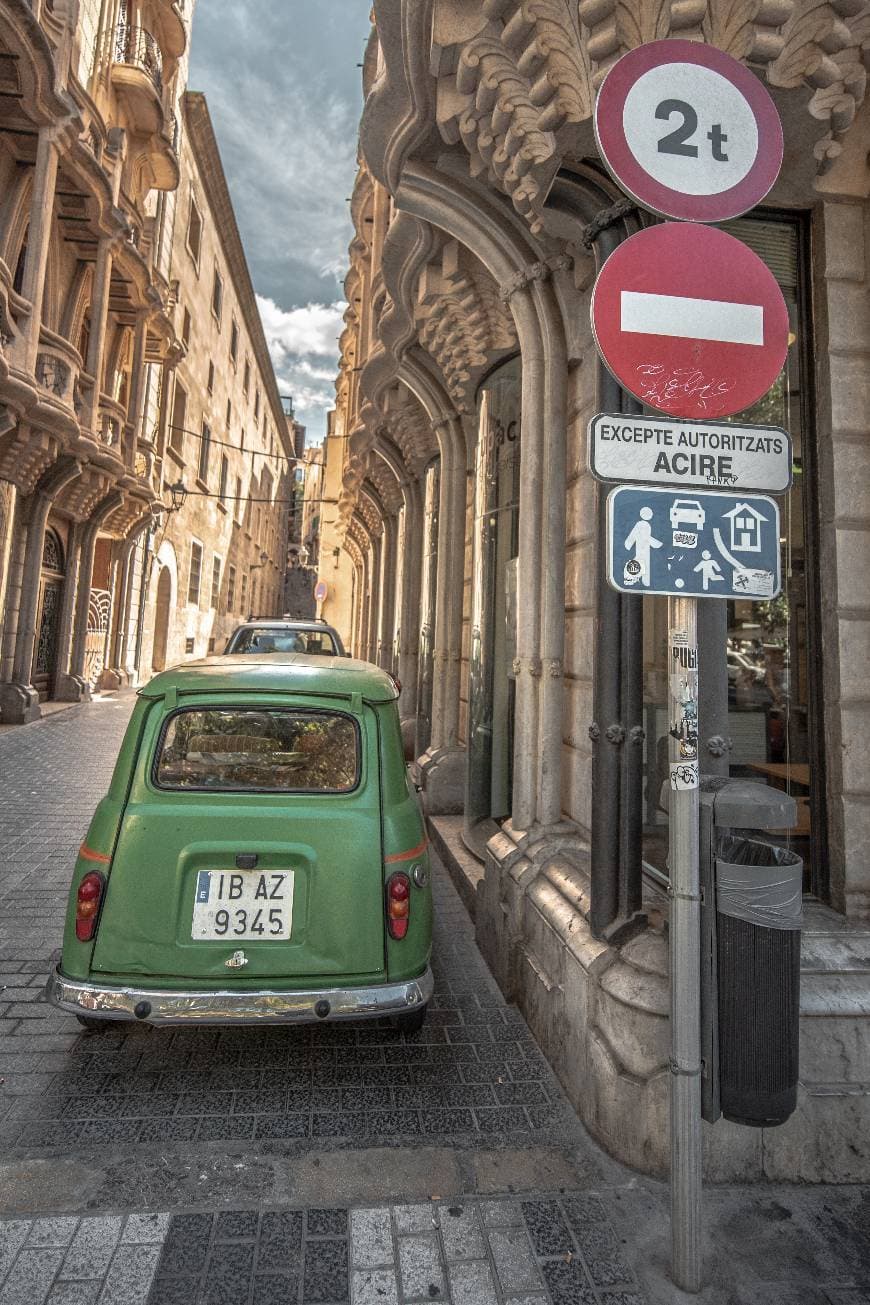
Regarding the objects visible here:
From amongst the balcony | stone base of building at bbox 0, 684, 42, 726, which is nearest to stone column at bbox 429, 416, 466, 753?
stone base of building at bbox 0, 684, 42, 726

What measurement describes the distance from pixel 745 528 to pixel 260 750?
2.28 m

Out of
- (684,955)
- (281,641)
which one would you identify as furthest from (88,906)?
(281,641)

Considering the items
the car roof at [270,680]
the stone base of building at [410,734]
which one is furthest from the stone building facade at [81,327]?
the car roof at [270,680]

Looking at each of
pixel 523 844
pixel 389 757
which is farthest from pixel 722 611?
pixel 523 844

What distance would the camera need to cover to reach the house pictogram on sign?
6.56 ft

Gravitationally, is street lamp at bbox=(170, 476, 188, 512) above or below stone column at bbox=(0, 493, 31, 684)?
above

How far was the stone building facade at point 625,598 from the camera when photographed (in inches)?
101

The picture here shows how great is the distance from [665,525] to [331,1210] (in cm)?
236

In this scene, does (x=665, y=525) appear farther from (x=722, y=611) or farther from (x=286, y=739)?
(x=286, y=739)

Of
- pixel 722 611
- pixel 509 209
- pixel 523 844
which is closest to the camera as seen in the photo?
pixel 722 611

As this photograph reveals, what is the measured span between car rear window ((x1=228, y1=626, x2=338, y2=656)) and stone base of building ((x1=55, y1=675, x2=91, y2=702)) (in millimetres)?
8627

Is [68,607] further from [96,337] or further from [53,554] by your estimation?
[96,337]

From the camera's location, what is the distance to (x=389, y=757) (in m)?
3.29

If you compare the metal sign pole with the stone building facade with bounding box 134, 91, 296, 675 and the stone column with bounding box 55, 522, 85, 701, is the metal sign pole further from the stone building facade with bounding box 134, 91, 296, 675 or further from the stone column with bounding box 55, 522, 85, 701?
the stone building facade with bounding box 134, 91, 296, 675
